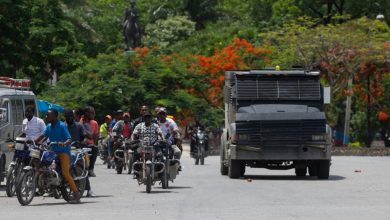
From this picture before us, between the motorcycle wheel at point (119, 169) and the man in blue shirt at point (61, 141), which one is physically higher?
the man in blue shirt at point (61, 141)

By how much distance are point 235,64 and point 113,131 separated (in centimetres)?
2893

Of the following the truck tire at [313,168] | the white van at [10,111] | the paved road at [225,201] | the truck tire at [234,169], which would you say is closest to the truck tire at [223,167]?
the paved road at [225,201]

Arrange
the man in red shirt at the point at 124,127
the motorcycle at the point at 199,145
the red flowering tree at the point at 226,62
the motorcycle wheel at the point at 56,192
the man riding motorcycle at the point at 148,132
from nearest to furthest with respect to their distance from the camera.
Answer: the motorcycle wheel at the point at 56,192 → the man riding motorcycle at the point at 148,132 → the man in red shirt at the point at 124,127 → the motorcycle at the point at 199,145 → the red flowering tree at the point at 226,62

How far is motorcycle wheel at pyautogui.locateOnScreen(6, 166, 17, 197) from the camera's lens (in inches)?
818

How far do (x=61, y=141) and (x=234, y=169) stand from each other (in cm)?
980

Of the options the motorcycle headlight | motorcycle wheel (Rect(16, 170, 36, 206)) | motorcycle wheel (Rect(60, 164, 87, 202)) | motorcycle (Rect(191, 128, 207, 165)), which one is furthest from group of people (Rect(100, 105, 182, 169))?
motorcycle (Rect(191, 128, 207, 165))

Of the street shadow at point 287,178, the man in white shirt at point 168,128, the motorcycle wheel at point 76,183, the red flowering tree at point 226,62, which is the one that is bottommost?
the street shadow at point 287,178

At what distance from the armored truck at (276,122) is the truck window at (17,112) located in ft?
18.2

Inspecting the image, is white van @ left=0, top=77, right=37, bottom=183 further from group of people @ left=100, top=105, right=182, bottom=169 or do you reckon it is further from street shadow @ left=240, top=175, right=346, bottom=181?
street shadow @ left=240, top=175, right=346, bottom=181

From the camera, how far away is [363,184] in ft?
87.4

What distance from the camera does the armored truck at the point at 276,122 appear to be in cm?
2811

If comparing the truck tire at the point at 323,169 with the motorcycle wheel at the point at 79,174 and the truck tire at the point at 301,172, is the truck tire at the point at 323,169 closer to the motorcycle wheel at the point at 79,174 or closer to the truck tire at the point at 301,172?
the truck tire at the point at 301,172

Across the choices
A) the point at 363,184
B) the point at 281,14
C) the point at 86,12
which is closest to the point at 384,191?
the point at 363,184

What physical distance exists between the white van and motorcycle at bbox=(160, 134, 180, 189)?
3.14m
